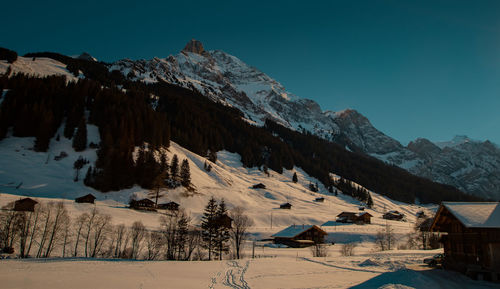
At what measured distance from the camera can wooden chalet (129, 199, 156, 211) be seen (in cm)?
7338

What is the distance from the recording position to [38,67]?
160500 millimetres

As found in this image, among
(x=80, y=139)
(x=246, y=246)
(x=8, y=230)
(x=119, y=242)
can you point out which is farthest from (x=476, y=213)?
(x=80, y=139)

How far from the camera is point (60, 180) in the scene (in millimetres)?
76500

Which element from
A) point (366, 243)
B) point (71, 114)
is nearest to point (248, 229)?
point (366, 243)

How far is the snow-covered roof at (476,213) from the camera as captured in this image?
25.3 m

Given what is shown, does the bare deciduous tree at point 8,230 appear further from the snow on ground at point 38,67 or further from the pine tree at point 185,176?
the snow on ground at point 38,67

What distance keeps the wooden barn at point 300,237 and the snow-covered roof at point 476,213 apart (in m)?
42.6

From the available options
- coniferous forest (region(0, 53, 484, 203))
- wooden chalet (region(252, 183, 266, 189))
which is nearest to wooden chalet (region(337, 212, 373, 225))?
wooden chalet (region(252, 183, 266, 189))

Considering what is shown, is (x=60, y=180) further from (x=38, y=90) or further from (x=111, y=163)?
(x=38, y=90)

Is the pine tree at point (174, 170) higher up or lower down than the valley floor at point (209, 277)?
higher up

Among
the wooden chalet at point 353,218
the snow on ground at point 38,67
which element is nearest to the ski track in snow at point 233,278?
the wooden chalet at point 353,218

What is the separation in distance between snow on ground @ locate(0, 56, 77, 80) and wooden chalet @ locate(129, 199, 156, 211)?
10198 centimetres

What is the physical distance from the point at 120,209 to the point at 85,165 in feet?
81.5

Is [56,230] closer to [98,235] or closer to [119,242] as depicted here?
[98,235]
